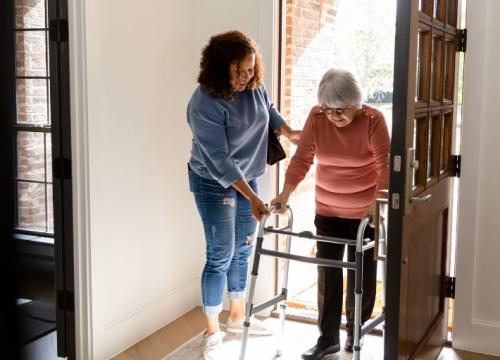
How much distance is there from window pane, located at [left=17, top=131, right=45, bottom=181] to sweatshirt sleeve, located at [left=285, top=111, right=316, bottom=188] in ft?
4.35

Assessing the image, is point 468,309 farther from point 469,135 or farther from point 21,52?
point 21,52

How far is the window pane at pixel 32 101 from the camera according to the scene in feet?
10.9

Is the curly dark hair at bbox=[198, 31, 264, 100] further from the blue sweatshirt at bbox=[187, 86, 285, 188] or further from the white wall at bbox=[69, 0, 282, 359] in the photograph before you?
the white wall at bbox=[69, 0, 282, 359]

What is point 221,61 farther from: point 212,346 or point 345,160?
point 212,346

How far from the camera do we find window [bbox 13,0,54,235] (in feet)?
10.7

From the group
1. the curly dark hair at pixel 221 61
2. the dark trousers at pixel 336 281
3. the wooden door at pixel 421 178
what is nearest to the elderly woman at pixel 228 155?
the curly dark hair at pixel 221 61

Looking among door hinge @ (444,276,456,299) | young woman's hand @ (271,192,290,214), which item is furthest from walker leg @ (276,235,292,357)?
door hinge @ (444,276,456,299)

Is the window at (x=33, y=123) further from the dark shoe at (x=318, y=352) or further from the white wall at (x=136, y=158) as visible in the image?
the dark shoe at (x=318, y=352)

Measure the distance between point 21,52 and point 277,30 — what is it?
1367 mm

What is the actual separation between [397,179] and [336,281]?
0.96 m

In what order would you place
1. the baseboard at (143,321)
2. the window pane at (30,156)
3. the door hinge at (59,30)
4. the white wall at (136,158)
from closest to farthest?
1. the door hinge at (59,30)
2. the white wall at (136,158)
3. the baseboard at (143,321)
4. the window pane at (30,156)

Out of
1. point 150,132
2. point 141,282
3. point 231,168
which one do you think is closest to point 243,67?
point 231,168

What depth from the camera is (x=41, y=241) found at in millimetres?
3600

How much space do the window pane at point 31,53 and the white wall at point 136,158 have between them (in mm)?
385
